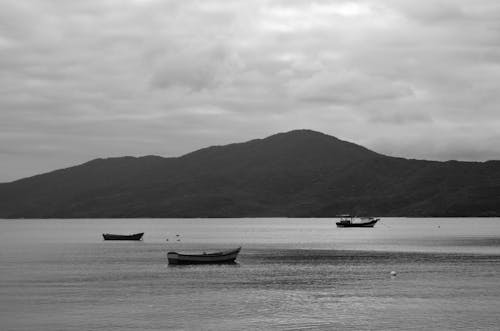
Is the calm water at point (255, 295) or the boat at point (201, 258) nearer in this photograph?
the calm water at point (255, 295)

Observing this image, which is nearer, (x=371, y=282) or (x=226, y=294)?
(x=226, y=294)

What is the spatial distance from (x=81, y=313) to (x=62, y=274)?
4947 cm

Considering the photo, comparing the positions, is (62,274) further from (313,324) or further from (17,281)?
(313,324)

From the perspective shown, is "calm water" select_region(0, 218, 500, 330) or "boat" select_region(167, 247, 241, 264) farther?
"boat" select_region(167, 247, 241, 264)

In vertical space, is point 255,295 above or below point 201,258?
below

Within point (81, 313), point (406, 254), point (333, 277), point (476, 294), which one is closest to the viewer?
point (81, 313)

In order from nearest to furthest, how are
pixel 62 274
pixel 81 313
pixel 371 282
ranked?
pixel 81 313
pixel 371 282
pixel 62 274

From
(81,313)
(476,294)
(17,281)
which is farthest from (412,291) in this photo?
(17,281)

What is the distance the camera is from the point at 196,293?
9788 centimetres

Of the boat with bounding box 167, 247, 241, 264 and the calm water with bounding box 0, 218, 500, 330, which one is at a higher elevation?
the boat with bounding box 167, 247, 241, 264

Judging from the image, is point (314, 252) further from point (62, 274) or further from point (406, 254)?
point (62, 274)

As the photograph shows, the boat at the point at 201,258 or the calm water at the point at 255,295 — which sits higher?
the boat at the point at 201,258

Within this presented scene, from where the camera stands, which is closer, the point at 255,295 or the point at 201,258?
the point at 255,295

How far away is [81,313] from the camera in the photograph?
262ft
